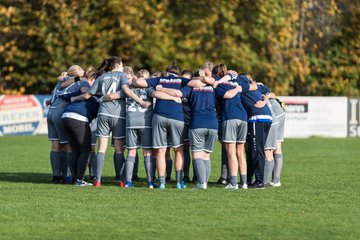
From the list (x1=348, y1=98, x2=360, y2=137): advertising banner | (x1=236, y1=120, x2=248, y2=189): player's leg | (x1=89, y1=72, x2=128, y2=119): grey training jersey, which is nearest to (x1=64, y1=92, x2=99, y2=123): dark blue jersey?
(x1=89, y1=72, x2=128, y2=119): grey training jersey

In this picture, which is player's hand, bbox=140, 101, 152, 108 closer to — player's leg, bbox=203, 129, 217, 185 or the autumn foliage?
player's leg, bbox=203, 129, 217, 185

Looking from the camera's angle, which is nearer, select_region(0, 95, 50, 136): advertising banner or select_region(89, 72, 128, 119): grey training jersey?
select_region(89, 72, 128, 119): grey training jersey

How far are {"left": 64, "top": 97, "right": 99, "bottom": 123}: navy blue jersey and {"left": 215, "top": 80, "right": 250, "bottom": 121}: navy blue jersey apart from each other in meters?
2.09

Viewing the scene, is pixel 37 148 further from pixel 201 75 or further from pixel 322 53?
pixel 322 53

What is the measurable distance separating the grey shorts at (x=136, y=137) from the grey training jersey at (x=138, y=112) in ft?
0.27

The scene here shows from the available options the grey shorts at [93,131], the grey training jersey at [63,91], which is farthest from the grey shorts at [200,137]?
the grey shorts at [93,131]

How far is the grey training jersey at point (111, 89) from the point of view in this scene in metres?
16.4

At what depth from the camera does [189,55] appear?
4347 cm

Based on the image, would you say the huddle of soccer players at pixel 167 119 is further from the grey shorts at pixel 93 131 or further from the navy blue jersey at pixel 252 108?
the grey shorts at pixel 93 131

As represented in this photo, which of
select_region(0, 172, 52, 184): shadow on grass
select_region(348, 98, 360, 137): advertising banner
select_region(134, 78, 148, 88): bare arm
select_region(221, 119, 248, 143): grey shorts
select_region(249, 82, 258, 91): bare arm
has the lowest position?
select_region(348, 98, 360, 137): advertising banner

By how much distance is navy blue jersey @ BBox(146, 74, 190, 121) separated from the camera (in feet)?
52.9

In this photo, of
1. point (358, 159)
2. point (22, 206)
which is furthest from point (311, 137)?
point (22, 206)

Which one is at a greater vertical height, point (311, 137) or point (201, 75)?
point (201, 75)

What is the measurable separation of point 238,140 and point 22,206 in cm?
409
